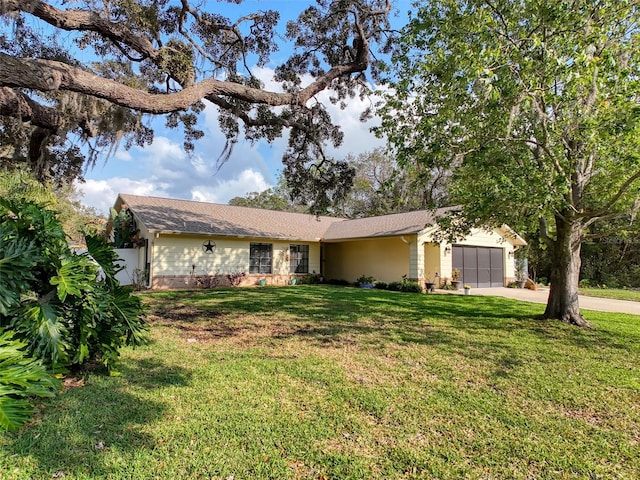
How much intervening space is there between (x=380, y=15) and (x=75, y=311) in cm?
1002

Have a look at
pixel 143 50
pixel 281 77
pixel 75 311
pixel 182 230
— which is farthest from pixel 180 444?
pixel 182 230

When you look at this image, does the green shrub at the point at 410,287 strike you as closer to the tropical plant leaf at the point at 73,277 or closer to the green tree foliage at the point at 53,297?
the green tree foliage at the point at 53,297

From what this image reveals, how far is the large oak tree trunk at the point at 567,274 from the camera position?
820 cm

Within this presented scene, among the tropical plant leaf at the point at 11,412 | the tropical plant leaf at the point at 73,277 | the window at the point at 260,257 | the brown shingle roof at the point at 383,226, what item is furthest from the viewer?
the window at the point at 260,257

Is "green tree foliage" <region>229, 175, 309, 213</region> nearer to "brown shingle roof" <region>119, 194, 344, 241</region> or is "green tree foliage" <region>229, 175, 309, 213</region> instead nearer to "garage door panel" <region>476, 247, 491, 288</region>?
"brown shingle roof" <region>119, 194, 344, 241</region>

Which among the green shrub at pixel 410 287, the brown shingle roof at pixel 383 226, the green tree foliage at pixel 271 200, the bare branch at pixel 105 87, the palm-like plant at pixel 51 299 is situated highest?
the green tree foliage at pixel 271 200

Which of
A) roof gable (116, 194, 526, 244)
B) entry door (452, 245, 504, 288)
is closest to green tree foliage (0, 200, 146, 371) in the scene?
roof gable (116, 194, 526, 244)

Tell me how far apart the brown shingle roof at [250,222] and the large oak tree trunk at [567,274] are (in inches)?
296

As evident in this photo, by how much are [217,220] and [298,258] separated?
183 inches

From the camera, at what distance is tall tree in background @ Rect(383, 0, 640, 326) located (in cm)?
557

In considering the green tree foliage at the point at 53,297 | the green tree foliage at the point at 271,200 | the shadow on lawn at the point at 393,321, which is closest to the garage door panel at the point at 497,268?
the shadow on lawn at the point at 393,321

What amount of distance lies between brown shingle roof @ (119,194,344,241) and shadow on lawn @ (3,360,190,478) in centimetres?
1125

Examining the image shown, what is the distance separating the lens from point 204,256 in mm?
16234

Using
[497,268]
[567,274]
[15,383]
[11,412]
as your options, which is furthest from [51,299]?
[497,268]
